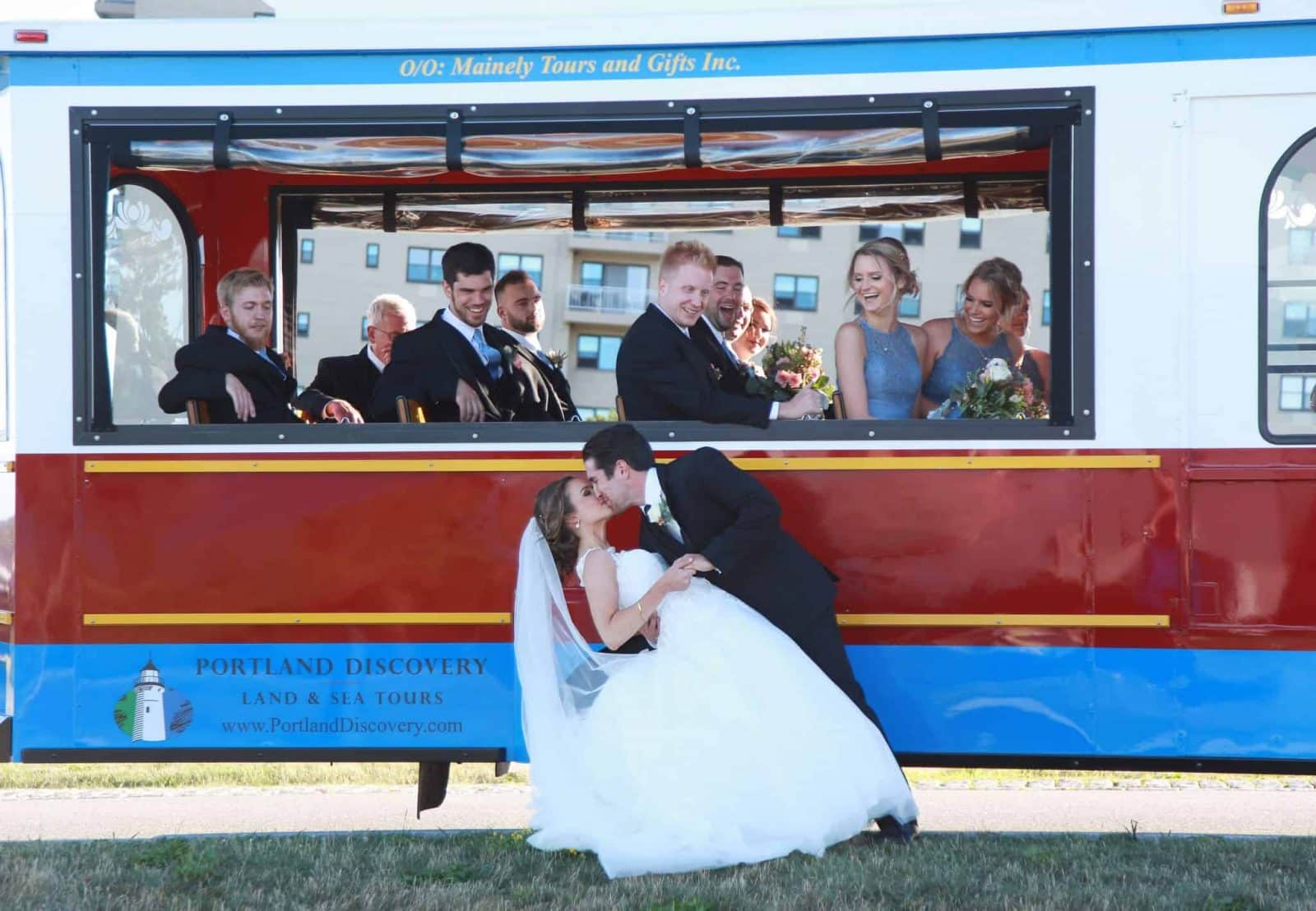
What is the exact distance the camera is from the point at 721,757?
4754 millimetres

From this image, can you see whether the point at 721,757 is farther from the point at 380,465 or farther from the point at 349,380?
the point at 349,380

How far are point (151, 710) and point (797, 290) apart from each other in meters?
30.6

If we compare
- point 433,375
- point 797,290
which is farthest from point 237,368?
point 797,290

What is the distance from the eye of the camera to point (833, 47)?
4.92 m

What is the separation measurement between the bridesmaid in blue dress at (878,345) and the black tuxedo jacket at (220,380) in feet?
6.65

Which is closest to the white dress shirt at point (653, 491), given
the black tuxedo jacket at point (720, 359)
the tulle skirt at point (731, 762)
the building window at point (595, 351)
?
the tulle skirt at point (731, 762)

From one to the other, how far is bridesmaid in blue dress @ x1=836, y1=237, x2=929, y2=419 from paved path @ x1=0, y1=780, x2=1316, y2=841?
2.02 metres

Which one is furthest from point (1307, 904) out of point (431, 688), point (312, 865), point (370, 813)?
point (370, 813)

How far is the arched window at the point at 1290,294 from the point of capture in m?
4.75

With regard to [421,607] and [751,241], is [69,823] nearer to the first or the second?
Answer: [421,607]

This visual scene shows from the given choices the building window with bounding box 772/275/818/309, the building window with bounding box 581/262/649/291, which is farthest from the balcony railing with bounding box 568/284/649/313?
the building window with bounding box 772/275/818/309

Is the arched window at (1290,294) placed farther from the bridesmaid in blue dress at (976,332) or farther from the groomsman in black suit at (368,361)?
the groomsman in black suit at (368,361)

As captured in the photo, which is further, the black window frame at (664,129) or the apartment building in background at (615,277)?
the apartment building in background at (615,277)

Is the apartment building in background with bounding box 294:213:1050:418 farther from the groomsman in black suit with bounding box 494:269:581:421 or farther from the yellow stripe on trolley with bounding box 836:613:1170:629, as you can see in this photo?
the yellow stripe on trolley with bounding box 836:613:1170:629
